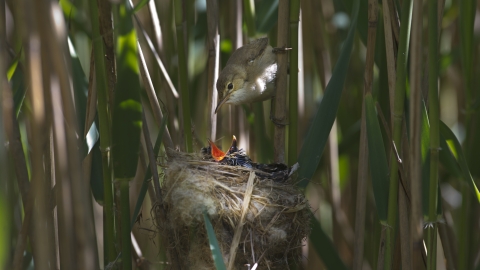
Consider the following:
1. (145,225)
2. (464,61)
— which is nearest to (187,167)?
(464,61)

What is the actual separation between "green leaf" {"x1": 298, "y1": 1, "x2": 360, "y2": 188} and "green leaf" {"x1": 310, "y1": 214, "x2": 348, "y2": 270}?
0.65 feet

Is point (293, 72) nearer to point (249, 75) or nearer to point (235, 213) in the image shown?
point (235, 213)

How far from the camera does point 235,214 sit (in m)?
1.70

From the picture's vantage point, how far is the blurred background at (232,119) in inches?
42.0

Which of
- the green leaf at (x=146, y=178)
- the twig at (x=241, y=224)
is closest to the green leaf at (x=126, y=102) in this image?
the green leaf at (x=146, y=178)

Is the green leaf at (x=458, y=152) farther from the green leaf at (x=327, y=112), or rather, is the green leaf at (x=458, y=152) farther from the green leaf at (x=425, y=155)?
the green leaf at (x=327, y=112)

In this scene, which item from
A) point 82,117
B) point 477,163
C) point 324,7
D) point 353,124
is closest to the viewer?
point 82,117

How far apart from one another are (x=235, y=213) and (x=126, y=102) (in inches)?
19.4

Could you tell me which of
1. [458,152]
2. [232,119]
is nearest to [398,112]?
[458,152]

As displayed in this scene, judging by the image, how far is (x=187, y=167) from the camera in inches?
73.3

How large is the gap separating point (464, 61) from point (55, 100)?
136 centimetres

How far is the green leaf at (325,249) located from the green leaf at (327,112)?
20cm

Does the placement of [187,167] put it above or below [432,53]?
below

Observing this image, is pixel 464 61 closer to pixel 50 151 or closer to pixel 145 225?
pixel 50 151
